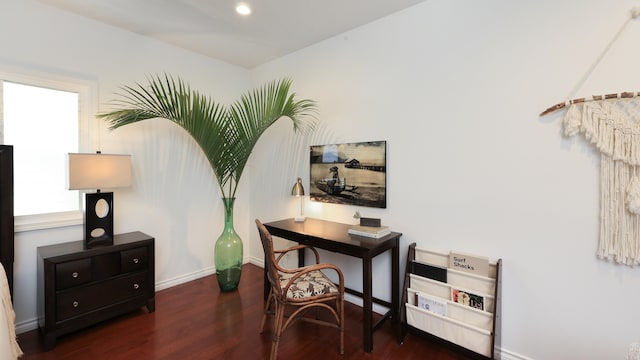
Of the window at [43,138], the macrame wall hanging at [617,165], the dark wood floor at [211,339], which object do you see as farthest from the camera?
the window at [43,138]

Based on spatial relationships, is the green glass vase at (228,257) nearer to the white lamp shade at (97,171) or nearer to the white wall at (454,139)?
the white wall at (454,139)

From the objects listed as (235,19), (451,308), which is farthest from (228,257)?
(235,19)

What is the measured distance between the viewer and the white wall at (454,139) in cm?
162

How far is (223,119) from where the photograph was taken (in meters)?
2.77

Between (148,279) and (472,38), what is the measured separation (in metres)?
3.38

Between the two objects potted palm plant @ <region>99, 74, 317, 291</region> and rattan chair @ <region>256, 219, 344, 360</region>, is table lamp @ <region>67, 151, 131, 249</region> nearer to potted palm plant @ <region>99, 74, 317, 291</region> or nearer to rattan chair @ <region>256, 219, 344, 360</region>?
potted palm plant @ <region>99, 74, 317, 291</region>

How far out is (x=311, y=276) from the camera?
2.19 m

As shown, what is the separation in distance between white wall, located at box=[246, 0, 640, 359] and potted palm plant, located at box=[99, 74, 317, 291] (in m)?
0.80

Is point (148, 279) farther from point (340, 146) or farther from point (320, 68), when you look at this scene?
point (320, 68)

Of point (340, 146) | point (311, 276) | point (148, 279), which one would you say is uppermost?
point (340, 146)

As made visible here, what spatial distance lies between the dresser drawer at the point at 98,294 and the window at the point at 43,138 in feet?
2.20

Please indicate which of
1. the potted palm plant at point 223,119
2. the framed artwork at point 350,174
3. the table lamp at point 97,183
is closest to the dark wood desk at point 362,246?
the framed artwork at point 350,174

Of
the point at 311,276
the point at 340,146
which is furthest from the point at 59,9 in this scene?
the point at 311,276

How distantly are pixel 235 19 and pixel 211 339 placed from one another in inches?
108
